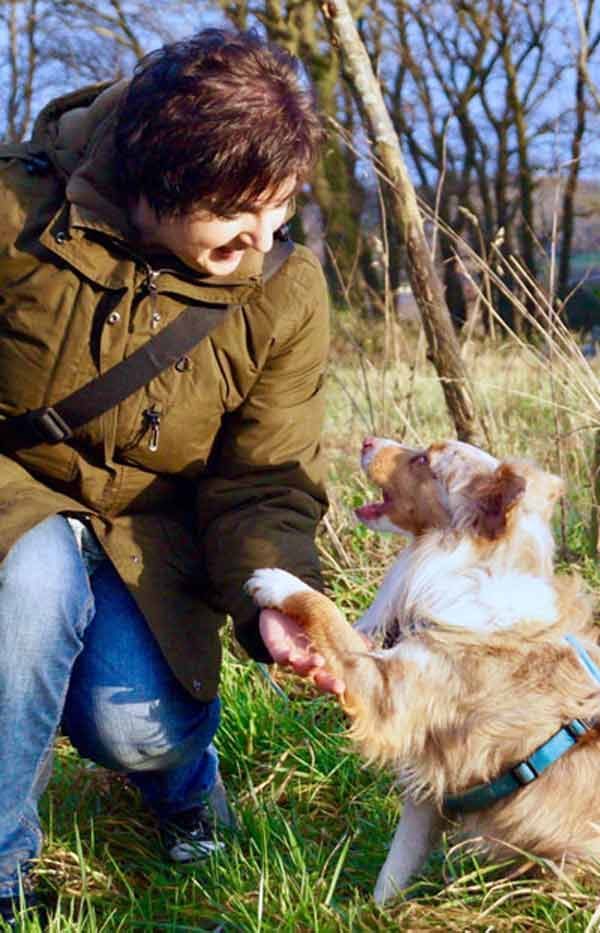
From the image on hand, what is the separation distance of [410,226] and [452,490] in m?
1.88

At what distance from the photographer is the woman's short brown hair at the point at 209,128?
2.73 meters

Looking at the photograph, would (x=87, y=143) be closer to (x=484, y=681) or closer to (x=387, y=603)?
(x=387, y=603)

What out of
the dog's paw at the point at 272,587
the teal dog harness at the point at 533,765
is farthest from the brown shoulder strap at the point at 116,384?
the teal dog harness at the point at 533,765

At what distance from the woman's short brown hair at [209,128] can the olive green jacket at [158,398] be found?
142 mm

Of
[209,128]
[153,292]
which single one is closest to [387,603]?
[153,292]

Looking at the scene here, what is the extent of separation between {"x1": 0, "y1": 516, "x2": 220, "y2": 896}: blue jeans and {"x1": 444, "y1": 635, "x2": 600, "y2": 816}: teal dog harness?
0.83 metres

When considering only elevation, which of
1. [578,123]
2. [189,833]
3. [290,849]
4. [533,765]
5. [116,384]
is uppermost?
[578,123]

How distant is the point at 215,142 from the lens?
272cm

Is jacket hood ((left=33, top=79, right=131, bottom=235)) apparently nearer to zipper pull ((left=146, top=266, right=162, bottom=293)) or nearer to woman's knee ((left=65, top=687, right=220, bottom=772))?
zipper pull ((left=146, top=266, right=162, bottom=293))

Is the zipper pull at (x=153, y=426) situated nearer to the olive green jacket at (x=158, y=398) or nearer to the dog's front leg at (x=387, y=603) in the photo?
the olive green jacket at (x=158, y=398)

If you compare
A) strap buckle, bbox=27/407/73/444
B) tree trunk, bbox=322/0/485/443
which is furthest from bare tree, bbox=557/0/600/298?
strap buckle, bbox=27/407/73/444

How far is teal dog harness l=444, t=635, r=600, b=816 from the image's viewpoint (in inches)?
108

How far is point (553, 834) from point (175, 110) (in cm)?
202

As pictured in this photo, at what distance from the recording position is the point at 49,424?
2.92m
